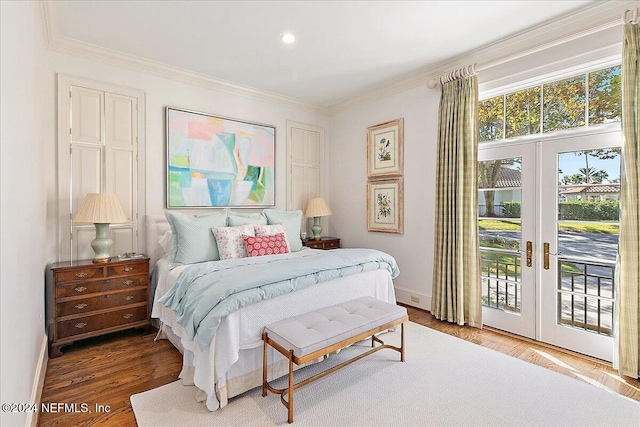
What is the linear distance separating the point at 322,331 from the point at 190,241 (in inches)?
64.7

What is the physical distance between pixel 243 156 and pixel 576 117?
3.53 metres

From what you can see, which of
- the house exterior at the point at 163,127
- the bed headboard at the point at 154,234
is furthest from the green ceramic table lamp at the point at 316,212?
the bed headboard at the point at 154,234

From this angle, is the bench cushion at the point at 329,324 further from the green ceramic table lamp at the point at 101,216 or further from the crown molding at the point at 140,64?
the crown molding at the point at 140,64

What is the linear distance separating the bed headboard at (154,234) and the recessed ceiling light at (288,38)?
2.26 meters

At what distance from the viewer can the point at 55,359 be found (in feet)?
8.55

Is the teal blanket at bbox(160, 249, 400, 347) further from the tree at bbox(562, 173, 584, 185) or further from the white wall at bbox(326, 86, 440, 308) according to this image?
the tree at bbox(562, 173, 584, 185)

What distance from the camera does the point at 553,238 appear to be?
2.89 meters

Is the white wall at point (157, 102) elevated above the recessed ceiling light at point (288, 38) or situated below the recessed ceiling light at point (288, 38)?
below

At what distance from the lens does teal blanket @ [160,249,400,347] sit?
6.56 feet

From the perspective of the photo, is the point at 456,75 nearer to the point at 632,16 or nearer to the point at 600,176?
the point at 632,16

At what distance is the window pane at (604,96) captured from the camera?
258 cm

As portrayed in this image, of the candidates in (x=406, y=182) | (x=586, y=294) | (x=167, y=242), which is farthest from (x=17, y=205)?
(x=586, y=294)

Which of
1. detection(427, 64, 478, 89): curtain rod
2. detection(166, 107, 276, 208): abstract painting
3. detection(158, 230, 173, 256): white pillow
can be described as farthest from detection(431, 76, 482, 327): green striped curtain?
detection(158, 230, 173, 256): white pillow

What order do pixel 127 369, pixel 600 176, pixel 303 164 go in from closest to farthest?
pixel 127 369 < pixel 600 176 < pixel 303 164
